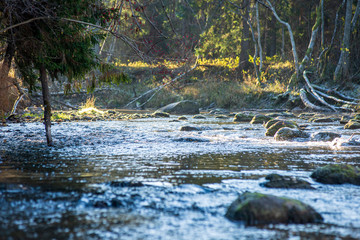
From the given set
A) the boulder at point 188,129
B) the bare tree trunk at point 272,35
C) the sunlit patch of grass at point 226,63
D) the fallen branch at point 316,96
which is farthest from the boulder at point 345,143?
the bare tree trunk at point 272,35

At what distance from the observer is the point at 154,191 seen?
3.87 metres

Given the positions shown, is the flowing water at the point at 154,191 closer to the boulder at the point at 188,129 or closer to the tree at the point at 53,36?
the tree at the point at 53,36

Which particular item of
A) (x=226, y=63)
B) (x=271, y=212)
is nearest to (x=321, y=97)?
(x=226, y=63)

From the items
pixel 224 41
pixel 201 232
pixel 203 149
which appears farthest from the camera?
pixel 224 41

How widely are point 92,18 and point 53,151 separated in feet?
7.94

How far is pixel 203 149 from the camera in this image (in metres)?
7.02

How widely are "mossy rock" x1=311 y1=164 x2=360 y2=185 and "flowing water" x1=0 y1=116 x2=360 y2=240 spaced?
0.39 feet

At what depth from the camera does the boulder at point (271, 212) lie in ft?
9.99

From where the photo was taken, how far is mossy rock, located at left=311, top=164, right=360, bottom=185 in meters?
4.25

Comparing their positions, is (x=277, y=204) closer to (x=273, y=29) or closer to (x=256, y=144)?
(x=256, y=144)

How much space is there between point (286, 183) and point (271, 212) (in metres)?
1.12

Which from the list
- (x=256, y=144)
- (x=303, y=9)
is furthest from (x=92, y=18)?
(x=303, y=9)

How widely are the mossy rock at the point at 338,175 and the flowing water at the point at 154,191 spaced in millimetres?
119

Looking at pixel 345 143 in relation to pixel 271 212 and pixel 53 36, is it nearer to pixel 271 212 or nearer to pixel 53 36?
pixel 271 212
